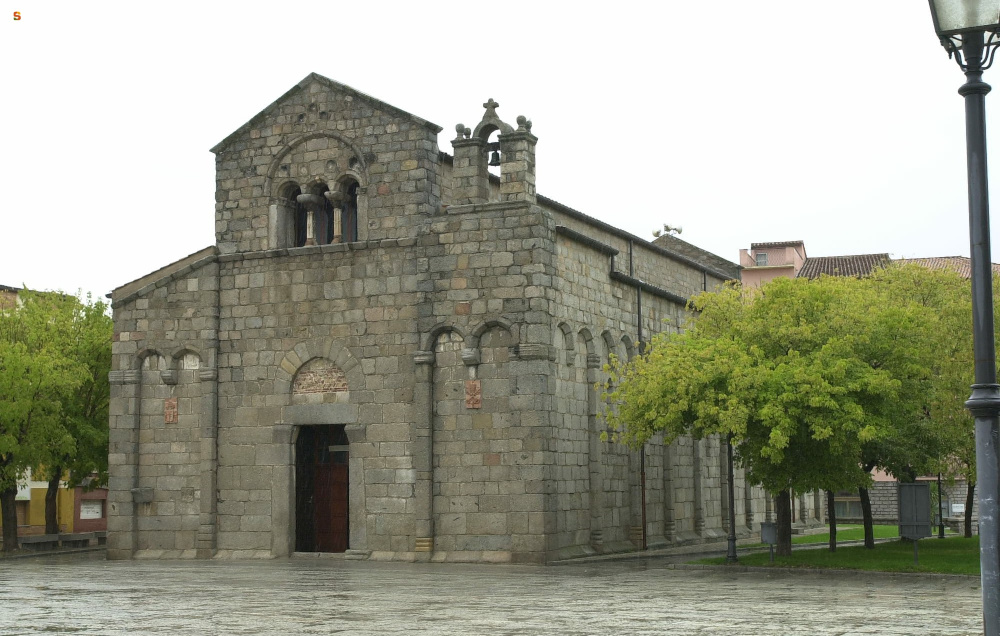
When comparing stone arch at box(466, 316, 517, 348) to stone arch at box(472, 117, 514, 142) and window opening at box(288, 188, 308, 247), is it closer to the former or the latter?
stone arch at box(472, 117, 514, 142)

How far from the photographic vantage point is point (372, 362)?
29.9m

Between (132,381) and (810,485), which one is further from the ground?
(132,381)

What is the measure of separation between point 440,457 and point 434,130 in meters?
8.13

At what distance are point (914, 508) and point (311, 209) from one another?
1648 centimetres

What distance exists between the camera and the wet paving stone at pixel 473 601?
14320mm

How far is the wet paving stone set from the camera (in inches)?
564

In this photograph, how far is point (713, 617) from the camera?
15633mm

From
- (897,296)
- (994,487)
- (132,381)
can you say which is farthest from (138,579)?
(897,296)

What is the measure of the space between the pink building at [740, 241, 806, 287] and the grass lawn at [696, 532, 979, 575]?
4967 cm

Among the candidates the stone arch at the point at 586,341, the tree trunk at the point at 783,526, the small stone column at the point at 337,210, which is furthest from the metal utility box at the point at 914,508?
the small stone column at the point at 337,210

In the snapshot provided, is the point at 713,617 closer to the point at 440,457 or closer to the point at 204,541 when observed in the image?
the point at 440,457

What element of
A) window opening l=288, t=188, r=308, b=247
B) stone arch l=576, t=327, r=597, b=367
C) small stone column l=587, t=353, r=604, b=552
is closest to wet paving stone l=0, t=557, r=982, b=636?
small stone column l=587, t=353, r=604, b=552

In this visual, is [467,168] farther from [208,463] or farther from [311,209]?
[208,463]

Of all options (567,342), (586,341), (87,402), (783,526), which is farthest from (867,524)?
(87,402)
